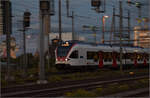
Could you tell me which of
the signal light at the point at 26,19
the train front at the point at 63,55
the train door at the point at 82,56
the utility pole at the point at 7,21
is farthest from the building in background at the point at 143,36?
the signal light at the point at 26,19

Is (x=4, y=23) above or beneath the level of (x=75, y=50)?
above

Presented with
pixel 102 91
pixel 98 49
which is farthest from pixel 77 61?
pixel 102 91

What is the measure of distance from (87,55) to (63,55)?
109 inches

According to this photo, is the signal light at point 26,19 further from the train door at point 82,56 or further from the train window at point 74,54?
the train door at point 82,56

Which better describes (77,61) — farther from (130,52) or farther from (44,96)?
(44,96)

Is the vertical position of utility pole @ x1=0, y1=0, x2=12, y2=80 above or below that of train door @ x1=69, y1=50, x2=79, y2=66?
above

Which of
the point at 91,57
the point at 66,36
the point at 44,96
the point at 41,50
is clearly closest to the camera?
the point at 44,96

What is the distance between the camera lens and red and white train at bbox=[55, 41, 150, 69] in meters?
33.0

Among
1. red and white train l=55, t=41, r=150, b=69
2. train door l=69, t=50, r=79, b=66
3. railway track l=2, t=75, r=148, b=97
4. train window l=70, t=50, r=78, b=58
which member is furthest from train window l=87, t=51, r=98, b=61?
railway track l=2, t=75, r=148, b=97

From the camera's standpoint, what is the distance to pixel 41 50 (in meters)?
20.0

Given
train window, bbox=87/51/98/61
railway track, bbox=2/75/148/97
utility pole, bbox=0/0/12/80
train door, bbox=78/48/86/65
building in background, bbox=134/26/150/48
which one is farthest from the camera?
train window, bbox=87/51/98/61

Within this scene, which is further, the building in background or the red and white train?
the red and white train

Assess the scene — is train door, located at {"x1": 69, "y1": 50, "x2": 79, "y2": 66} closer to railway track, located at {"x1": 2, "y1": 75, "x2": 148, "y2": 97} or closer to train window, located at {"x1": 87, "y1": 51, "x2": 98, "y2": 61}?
train window, located at {"x1": 87, "y1": 51, "x2": 98, "y2": 61}

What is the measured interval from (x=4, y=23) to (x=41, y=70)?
5.95 meters
